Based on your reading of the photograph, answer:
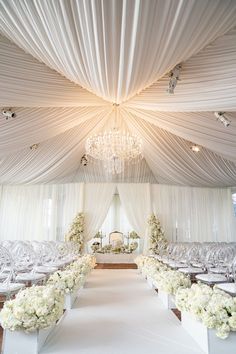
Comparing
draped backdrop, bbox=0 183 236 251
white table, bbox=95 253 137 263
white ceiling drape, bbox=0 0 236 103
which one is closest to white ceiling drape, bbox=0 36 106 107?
white ceiling drape, bbox=0 0 236 103

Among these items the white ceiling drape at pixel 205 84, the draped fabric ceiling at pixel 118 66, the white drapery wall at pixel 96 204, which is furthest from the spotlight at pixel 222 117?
the white drapery wall at pixel 96 204

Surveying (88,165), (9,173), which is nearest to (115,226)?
(88,165)

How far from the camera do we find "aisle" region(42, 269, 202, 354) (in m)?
2.63

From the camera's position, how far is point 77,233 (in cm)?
1173

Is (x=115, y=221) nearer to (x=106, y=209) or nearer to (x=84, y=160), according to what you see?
(x=106, y=209)

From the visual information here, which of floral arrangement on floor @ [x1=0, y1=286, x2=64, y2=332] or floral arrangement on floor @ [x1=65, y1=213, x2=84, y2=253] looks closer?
floral arrangement on floor @ [x1=0, y1=286, x2=64, y2=332]

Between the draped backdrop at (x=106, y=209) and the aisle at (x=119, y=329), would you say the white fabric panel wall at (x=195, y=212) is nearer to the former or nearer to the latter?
the draped backdrop at (x=106, y=209)

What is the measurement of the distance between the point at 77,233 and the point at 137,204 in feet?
10.4

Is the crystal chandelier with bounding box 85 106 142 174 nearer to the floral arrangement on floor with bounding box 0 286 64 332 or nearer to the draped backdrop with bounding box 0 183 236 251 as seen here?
the floral arrangement on floor with bounding box 0 286 64 332

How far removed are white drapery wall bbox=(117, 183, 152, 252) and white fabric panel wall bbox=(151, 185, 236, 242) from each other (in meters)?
0.41

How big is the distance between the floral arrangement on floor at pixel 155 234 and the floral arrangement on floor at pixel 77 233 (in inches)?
124

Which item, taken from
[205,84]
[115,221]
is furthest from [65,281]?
[115,221]

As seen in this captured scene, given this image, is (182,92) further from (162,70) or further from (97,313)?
(97,313)

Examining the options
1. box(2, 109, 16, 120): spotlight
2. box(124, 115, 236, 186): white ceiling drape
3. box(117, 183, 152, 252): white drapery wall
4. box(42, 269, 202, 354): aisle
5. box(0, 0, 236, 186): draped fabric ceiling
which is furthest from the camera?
box(117, 183, 152, 252): white drapery wall
